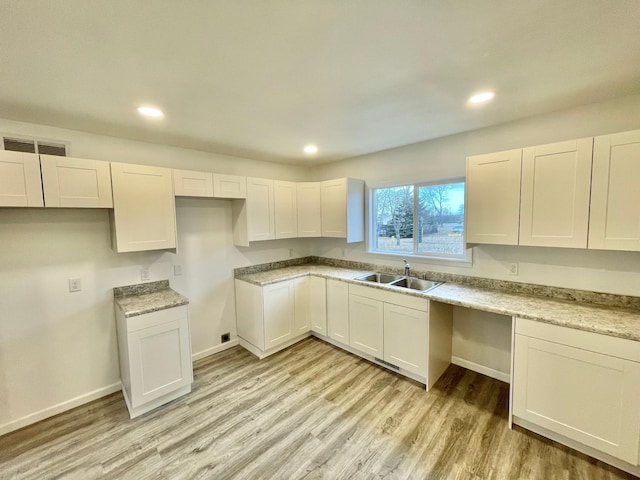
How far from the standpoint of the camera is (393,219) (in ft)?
11.3

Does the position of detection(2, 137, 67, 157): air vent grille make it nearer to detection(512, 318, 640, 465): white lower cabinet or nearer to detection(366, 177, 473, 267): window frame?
detection(366, 177, 473, 267): window frame

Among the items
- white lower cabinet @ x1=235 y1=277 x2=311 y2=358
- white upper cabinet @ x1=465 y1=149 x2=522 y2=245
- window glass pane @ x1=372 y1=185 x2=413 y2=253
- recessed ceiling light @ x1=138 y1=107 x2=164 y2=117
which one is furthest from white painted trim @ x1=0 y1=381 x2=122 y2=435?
white upper cabinet @ x1=465 y1=149 x2=522 y2=245

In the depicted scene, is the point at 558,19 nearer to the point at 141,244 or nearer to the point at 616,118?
the point at 616,118

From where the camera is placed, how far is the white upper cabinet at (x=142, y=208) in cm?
227

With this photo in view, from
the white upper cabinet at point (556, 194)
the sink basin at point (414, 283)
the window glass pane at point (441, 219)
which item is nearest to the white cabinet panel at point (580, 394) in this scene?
the white upper cabinet at point (556, 194)

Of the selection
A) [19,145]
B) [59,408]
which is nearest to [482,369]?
[59,408]

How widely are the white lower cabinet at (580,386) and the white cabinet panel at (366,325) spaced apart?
1174 millimetres

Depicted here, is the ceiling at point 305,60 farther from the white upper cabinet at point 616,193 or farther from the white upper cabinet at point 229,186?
the white upper cabinet at point 229,186

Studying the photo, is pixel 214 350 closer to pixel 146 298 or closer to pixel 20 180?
pixel 146 298

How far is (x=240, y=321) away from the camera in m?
3.40

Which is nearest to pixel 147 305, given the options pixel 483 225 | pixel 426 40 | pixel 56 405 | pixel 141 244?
pixel 141 244

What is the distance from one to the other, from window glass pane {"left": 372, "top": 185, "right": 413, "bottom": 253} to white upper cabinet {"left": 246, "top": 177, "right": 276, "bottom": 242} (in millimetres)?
1399

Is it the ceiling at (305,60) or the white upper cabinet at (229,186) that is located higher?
the ceiling at (305,60)

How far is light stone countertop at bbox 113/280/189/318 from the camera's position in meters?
2.23
